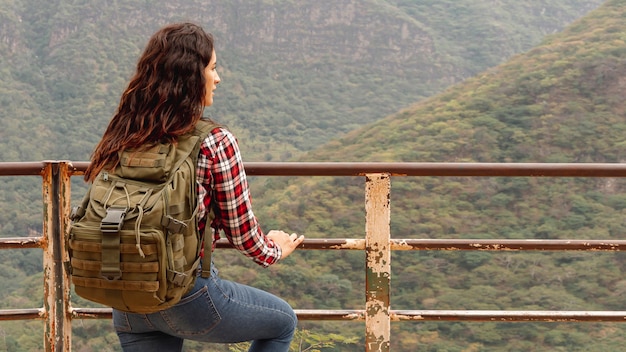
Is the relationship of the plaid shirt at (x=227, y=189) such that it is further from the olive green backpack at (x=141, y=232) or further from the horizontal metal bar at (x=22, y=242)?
the horizontal metal bar at (x=22, y=242)

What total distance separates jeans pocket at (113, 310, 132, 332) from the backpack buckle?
28 cm

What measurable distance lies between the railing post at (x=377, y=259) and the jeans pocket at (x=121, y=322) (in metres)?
0.82

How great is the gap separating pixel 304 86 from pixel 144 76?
7551 cm

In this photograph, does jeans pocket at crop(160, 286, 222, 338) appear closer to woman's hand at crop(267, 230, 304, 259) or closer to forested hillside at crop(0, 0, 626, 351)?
woman's hand at crop(267, 230, 304, 259)

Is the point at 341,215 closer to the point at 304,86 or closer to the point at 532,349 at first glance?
the point at 532,349

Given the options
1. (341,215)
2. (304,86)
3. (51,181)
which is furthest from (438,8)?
(51,181)

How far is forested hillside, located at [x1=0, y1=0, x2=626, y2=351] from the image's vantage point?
29328 mm

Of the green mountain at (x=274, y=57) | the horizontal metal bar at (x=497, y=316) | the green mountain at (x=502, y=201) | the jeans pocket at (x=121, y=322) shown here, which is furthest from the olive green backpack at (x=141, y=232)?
the green mountain at (x=274, y=57)

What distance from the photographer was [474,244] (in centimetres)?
219

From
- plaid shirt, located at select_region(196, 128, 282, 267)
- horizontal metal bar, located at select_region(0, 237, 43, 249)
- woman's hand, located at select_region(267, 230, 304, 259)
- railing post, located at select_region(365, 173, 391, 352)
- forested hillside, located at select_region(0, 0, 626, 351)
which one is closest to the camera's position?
plaid shirt, located at select_region(196, 128, 282, 267)

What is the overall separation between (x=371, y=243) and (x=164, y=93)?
93cm

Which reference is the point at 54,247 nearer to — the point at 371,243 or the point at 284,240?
the point at 284,240

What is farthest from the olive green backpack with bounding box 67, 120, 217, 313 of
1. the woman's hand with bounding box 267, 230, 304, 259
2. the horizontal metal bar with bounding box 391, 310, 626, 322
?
the horizontal metal bar with bounding box 391, 310, 626, 322

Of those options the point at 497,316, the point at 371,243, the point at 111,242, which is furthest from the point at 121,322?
the point at 497,316
